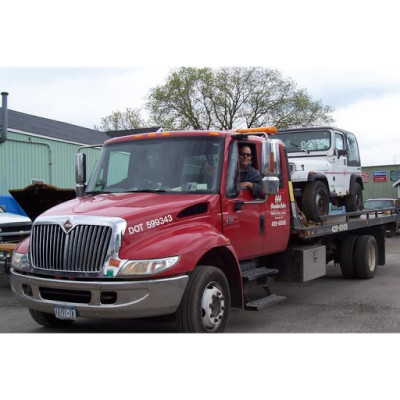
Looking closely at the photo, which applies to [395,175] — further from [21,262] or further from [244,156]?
[21,262]

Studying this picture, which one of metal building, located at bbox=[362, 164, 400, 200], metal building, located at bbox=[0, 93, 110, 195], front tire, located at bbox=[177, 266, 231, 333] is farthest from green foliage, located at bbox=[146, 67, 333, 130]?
front tire, located at bbox=[177, 266, 231, 333]

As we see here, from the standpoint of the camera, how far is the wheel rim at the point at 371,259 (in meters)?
10.3

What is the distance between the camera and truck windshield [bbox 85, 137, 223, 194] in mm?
5945

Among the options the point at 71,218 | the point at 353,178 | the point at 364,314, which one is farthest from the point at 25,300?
the point at 353,178

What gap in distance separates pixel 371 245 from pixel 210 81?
36.2 metres

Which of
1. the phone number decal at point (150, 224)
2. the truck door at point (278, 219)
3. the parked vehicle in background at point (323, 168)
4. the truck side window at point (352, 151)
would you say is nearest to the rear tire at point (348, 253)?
the parked vehicle in background at point (323, 168)

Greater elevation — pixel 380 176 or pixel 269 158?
pixel 380 176

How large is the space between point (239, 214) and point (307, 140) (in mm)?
4651

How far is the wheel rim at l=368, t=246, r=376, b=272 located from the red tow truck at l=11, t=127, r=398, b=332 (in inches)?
131

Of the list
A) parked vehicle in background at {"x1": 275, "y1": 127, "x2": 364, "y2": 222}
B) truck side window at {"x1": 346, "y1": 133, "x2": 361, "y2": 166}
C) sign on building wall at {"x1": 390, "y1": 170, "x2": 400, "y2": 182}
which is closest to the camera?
parked vehicle in background at {"x1": 275, "y1": 127, "x2": 364, "y2": 222}

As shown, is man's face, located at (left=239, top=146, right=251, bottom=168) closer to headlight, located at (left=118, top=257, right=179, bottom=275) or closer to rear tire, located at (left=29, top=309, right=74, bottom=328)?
headlight, located at (left=118, top=257, right=179, bottom=275)

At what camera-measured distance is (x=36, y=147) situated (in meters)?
18.8

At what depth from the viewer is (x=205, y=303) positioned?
540 centimetres

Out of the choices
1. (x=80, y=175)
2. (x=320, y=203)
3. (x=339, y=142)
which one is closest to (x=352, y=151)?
(x=339, y=142)
